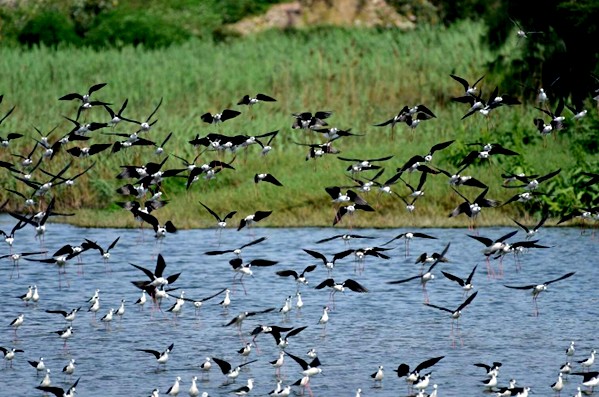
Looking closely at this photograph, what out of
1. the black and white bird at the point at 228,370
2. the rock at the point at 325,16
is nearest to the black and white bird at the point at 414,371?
the black and white bird at the point at 228,370

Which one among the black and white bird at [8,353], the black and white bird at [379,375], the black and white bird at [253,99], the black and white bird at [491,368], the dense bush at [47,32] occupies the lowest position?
the dense bush at [47,32]

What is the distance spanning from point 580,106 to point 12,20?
2272cm

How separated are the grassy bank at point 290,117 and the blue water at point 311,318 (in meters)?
0.65

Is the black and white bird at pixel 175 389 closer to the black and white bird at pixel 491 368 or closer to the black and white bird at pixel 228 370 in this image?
the black and white bird at pixel 228 370

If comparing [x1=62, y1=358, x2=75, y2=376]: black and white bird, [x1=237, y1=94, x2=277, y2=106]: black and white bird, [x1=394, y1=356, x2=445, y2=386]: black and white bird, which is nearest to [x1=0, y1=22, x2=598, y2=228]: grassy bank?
[x1=237, y1=94, x2=277, y2=106]: black and white bird

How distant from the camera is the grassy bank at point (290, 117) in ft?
88.0

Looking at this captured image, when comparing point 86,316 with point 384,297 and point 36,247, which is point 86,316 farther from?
point 36,247

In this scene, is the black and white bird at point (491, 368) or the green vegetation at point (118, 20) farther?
the green vegetation at point (118, 20)

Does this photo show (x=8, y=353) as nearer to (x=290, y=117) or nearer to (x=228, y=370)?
(x=228, y=370)

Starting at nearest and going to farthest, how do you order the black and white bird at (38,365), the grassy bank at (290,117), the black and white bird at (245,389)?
1. the black and white bird at (245,389)
2. the black and white bird at (38,365)
3. the grassy bank at (290,117)

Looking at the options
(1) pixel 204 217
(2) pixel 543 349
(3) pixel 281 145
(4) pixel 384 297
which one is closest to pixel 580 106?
(3) pixel 281 145

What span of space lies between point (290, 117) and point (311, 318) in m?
12.0

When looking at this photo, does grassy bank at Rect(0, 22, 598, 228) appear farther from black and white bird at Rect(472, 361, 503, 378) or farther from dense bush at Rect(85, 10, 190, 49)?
black and white bird at Rect(472, 361, 503, 378)

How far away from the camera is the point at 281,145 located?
29.9 m
